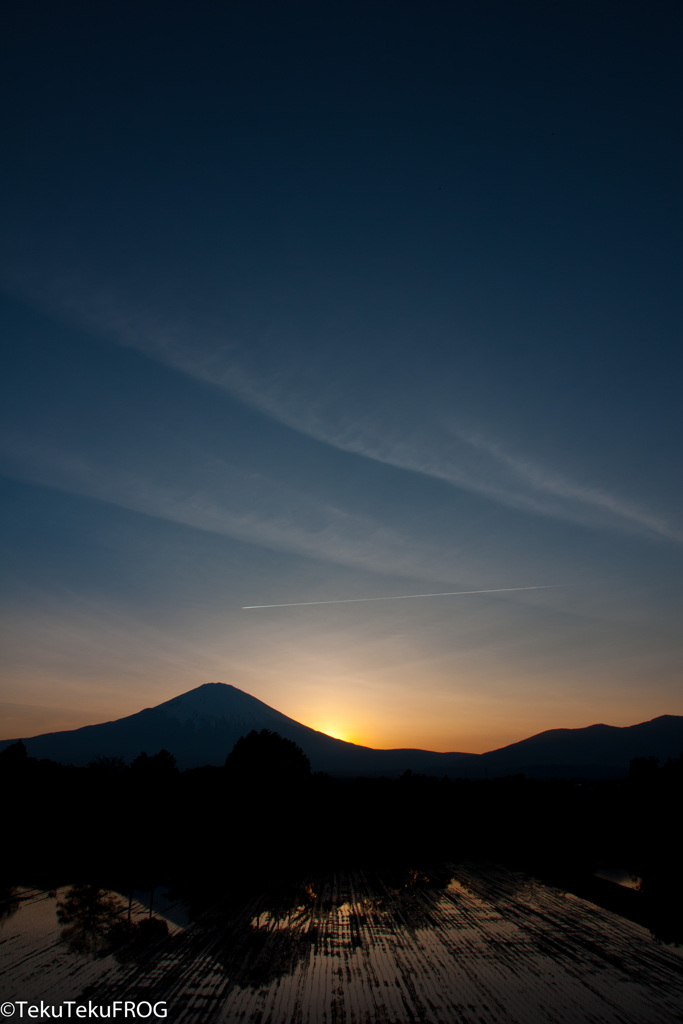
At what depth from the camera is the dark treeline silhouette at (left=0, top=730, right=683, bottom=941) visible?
1350 inches

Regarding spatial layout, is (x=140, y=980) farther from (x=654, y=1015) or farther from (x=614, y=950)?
(x=614, y=950)

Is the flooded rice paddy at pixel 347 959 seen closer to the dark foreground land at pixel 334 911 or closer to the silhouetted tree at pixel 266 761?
the dark foreground land at pixel 334 911

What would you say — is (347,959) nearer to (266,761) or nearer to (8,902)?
(8,902)

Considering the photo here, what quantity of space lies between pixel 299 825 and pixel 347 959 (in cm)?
4029

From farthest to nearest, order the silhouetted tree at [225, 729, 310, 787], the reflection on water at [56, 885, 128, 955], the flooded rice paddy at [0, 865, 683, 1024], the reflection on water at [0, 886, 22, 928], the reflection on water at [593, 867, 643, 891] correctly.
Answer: the silhouetted tree at [225, 729, 310, 787] → the reflection on water at [593, 867, 643, 891] → the reflection on water at [0, 886, 22, 928] → the reflection on water at [56, 885, 128, 955] → the flooded rice paddy at [0, 865, 683, 1024]

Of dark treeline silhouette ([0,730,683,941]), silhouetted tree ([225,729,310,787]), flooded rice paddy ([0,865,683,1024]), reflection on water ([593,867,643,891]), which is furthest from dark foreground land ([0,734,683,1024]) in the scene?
silhouetted tree ([225,729,310,787])

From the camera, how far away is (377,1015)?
46.5ft

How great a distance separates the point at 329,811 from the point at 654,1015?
49909mm

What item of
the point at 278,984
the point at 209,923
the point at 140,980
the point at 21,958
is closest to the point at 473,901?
the point at 209,923

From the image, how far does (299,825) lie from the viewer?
2156 inches

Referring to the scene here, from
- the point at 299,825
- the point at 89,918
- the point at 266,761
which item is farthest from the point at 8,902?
the point at 266,761

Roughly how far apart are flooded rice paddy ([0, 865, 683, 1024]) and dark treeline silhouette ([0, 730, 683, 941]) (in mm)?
4788

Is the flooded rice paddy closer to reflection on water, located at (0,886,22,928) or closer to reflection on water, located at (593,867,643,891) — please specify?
reflection on water, located at (0,886,22,928)

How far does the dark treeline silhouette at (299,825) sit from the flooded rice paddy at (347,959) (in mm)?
A: 4788
